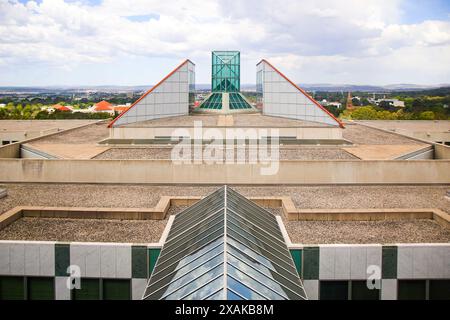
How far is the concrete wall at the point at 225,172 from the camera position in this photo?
26266mm

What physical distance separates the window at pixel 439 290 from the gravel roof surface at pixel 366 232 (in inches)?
71.7

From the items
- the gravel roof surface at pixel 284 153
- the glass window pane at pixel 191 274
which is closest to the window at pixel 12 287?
the glass window pane at pixel 191 274

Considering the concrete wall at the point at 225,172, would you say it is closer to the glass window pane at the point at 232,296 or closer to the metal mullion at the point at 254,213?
the metal mullion at the point at 254,213

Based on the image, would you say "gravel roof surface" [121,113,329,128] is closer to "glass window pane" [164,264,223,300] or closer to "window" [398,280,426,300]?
"window" [398,280,426,300]

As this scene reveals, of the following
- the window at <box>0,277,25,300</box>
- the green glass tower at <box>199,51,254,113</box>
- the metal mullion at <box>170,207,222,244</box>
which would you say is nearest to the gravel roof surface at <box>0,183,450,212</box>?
the window at <box>0,277,25,300</box>

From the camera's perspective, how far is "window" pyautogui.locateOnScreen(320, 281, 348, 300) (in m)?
15.5

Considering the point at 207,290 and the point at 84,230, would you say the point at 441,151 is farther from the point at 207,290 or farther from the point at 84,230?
the point at 207,290

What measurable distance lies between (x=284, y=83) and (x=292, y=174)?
19474 mm

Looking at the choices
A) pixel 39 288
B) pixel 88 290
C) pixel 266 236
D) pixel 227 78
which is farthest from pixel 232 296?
pixel 227 78

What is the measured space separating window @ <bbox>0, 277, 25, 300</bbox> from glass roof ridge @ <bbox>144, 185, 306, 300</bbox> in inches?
208

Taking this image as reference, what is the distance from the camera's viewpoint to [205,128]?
36906mm
